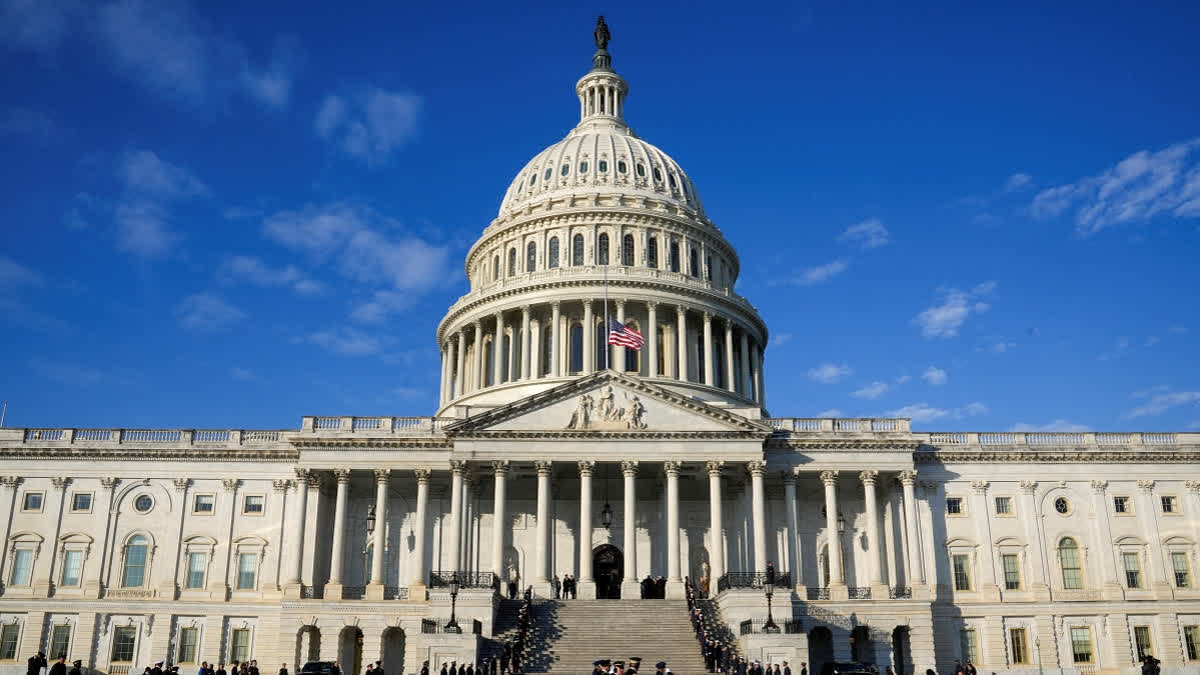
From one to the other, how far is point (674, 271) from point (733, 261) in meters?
8.83

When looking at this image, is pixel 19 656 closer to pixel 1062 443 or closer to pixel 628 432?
pixel 628 432

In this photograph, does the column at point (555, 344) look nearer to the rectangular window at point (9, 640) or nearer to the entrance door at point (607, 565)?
the entrance door at point (607, 565)

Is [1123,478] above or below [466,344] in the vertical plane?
below

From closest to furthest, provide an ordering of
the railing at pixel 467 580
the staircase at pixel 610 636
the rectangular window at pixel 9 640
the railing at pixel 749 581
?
the staircase at pixel 610 636
the railing at pixel 467 580
the railing at pixel 749 581
the rectangular window at pixel 9 640

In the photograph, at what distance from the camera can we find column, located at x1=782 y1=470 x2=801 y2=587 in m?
58.0

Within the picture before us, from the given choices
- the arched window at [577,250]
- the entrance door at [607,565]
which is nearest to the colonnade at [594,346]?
the arched window at [577,250]

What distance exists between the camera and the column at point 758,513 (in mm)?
54969

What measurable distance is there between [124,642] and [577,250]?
38.6 metres

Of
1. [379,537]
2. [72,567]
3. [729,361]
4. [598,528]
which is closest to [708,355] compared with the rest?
[729,361]

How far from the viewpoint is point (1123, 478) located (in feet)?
203

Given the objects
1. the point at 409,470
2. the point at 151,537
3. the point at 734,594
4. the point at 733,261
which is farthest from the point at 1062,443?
the point at 151,537

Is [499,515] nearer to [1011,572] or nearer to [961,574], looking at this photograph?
[961,574]

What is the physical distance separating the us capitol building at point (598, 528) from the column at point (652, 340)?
38.5ft

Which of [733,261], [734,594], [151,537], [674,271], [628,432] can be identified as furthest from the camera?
[733,261]
